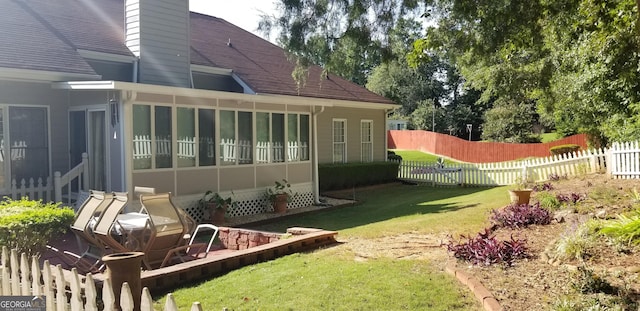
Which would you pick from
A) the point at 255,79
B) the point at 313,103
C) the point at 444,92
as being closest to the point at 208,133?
the point at 313,103

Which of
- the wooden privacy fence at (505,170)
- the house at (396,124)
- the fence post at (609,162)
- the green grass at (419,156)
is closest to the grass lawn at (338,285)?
the fence post at (609,162)

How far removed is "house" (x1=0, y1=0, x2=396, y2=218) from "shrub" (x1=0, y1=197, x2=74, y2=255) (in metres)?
2.95

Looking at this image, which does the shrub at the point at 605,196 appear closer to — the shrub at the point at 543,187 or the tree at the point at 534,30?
the shrub at the point at 543,187

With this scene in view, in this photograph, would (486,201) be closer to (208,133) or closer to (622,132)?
(622,132)

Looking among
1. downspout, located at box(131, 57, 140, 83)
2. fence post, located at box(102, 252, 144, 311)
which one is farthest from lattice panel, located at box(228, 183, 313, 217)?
fence post, located at box(102, 252, 144, 311)

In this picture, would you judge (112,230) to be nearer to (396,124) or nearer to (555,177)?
(555,177)

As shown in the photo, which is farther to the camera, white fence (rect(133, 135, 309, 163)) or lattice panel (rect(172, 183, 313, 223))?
lattice panel (rect(172, 183, 313, 223))

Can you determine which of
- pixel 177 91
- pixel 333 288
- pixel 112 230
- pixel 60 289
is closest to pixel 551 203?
pixel 333 288

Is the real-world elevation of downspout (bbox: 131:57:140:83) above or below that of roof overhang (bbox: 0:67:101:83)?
above

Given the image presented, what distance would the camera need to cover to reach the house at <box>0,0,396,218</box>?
35.3 feet

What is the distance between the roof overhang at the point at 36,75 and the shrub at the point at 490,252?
9221 mm

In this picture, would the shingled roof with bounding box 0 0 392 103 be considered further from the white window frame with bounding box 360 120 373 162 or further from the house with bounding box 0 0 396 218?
the white window frame with bounding box 360 120 373 162

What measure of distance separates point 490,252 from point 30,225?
6.12 metres

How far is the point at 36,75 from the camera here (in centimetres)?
1080
